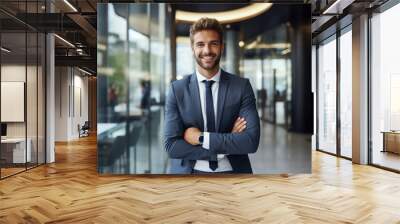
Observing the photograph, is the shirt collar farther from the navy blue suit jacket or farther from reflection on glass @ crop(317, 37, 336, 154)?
reflection on glass @ crop(317, 37, 336, 154)

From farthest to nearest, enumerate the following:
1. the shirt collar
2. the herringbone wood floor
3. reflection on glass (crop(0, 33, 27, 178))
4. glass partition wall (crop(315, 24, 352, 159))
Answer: glass partition wall (crop(315, 24, 352, 159)), reflection on glass (crop(0, 33, 27, 178)), the shirt collar, the herringbone wood floor

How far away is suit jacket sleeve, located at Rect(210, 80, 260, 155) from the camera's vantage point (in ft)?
18.5

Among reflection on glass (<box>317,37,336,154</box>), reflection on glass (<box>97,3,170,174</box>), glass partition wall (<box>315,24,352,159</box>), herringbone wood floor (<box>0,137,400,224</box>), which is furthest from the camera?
reflection on glass (<box>317,37,336,154</box>)

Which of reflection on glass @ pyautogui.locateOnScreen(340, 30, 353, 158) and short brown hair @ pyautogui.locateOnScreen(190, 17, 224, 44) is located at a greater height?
short brown hair @ pyautogui.locateOnScreen(190, 17, 224, 44)

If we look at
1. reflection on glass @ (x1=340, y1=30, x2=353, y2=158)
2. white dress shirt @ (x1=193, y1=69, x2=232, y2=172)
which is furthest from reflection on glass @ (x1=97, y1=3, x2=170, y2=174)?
reflection on glass @ (x1=340, y1=30, x2=353, y2=158)

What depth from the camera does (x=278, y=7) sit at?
595cm

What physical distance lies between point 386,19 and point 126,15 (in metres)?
5.02

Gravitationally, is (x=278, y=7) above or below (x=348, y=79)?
above

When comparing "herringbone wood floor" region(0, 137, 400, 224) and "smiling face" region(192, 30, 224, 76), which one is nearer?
"herringbone wood floor" region(0, 137, 400, 224)

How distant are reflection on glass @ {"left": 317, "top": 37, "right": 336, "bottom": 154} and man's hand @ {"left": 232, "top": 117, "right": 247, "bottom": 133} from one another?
15.8 ft

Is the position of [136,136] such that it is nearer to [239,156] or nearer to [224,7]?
[239,156]

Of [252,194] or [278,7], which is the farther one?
[278,7]

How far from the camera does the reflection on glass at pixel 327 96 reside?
9672 mm

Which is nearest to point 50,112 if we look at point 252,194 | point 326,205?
point 252,194
